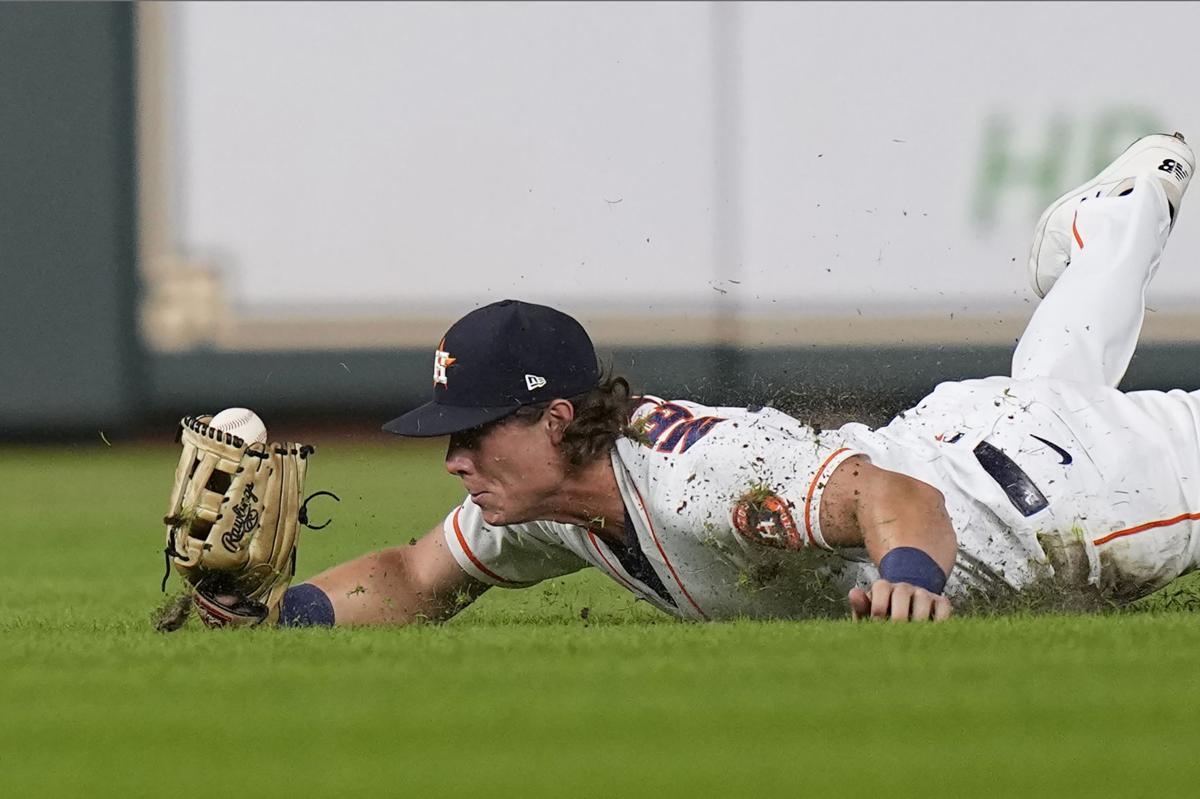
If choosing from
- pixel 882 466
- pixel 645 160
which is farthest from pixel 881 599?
pixel 645 160

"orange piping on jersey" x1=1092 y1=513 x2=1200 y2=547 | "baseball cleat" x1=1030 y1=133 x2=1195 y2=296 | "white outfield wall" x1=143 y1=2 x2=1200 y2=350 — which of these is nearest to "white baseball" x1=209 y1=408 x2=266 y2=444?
"orange piping on jersey" x1=1092 y1=513 x2=1200 y2=547

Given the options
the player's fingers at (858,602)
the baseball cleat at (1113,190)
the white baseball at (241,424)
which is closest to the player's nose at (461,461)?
the white baseball at (241,424)

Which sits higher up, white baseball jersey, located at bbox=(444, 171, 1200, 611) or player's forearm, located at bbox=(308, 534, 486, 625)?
white baseball jersey, located at bbox=(444, 171, 1200, 611)

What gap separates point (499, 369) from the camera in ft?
9.78

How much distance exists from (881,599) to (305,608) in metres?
1.15

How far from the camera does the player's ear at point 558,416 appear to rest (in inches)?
118

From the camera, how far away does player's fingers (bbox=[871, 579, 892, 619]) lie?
266 cm

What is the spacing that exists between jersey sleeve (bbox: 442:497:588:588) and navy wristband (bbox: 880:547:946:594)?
815 mm

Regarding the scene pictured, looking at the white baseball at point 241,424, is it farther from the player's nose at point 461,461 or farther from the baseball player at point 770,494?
the player's nose at point 461,461

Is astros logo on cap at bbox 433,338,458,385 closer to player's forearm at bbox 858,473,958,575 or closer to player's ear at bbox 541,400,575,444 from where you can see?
player's ear at bbox 541,400,575,444

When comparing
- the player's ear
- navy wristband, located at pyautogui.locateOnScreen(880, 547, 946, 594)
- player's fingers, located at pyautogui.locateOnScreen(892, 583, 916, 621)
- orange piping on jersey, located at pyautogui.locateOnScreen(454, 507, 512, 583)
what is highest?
the player's ear

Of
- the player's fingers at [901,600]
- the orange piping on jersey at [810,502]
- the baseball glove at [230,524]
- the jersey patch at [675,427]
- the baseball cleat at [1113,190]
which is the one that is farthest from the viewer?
the baseball cleat at [1113,190]

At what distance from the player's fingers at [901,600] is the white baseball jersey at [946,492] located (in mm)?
201

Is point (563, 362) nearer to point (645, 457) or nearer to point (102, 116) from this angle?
point (645, 457)
